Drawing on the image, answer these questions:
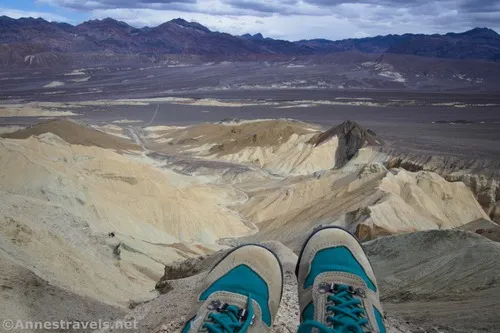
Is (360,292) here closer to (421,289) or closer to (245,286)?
(245,286)

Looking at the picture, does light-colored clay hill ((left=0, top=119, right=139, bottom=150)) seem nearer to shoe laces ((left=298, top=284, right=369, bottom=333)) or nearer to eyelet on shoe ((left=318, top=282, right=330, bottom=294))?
eyelet on shoe ((left=318, top=282, right=330, bottom=294))

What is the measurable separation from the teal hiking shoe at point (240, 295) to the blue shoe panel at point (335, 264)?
269 mm

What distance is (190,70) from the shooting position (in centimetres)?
14662

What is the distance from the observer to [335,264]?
11.8 ft

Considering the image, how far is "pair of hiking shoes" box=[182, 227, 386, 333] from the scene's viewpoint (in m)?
2.99

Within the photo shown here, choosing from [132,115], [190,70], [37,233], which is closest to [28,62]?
[190,70]

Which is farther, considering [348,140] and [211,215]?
[348,140]

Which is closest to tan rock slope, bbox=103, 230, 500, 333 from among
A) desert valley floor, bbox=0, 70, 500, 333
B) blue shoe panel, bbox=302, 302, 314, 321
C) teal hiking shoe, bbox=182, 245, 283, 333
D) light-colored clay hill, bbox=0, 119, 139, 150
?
desert valley floor, bbox=0, 70, 500, 333

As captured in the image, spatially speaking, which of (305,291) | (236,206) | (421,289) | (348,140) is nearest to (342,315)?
(305,291)

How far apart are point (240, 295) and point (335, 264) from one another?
70 cm

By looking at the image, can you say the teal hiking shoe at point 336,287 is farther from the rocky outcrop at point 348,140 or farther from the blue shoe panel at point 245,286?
the rocky outcrop at point 348,140

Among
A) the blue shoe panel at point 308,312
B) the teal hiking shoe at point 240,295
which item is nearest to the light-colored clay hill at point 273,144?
the teal hiking shoe at point 240,295

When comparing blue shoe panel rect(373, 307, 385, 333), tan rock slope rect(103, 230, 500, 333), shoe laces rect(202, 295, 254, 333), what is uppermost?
shoe laces rect(202, 295, 254, 333)

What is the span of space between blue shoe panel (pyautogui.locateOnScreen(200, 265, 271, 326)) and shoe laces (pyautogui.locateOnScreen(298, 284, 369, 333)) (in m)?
0.39
